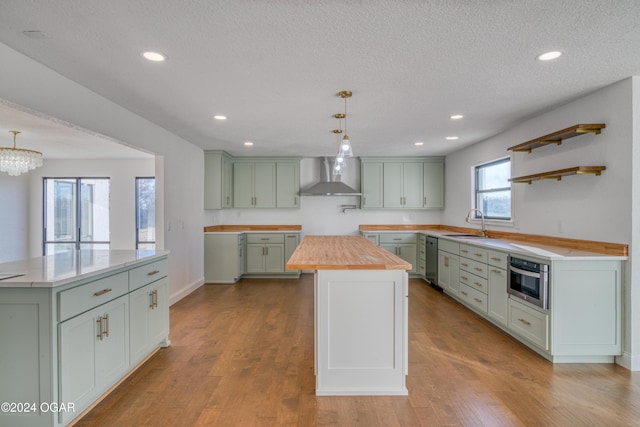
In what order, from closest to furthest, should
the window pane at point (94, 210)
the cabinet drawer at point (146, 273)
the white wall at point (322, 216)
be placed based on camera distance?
the cabinet drawer at point (146, 273)
the white wall at point (322, 216)
the window pane at point (94, 210)

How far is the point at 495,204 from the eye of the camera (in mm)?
4629

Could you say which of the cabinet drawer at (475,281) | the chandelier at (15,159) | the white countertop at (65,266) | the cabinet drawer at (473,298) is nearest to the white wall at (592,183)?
the cabinet drawer at (475,281)

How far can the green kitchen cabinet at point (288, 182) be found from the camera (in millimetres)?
6086

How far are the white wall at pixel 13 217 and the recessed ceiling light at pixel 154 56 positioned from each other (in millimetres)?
6180

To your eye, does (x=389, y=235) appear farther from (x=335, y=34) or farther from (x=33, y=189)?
(x=33, y=189)

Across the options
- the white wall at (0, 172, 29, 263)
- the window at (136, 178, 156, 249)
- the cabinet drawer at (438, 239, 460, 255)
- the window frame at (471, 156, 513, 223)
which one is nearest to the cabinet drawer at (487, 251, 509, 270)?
the cabinet drawer at (438, 239, 460, 255)

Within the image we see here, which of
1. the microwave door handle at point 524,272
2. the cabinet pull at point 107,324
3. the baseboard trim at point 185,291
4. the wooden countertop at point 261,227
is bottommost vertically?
the baseboard trim at point 185,291

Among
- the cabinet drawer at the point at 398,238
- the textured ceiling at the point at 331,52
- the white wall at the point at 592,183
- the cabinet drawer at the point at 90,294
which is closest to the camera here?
the textured ceiling at the point at 331,52

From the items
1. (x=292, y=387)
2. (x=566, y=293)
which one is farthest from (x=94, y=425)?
(x=566, y=293)

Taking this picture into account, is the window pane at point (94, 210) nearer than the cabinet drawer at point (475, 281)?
No

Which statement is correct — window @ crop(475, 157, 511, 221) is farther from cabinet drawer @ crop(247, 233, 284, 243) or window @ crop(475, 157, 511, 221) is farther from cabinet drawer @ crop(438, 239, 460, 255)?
cabinet drawer @ crop(247, 233, 284, 243)

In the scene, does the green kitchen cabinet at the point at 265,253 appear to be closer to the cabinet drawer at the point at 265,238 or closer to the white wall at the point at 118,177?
the cabinet drawer at the point at 265,238

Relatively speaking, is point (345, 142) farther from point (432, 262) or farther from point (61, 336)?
point (432, 262)

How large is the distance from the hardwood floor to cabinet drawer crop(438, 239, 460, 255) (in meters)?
1.13
